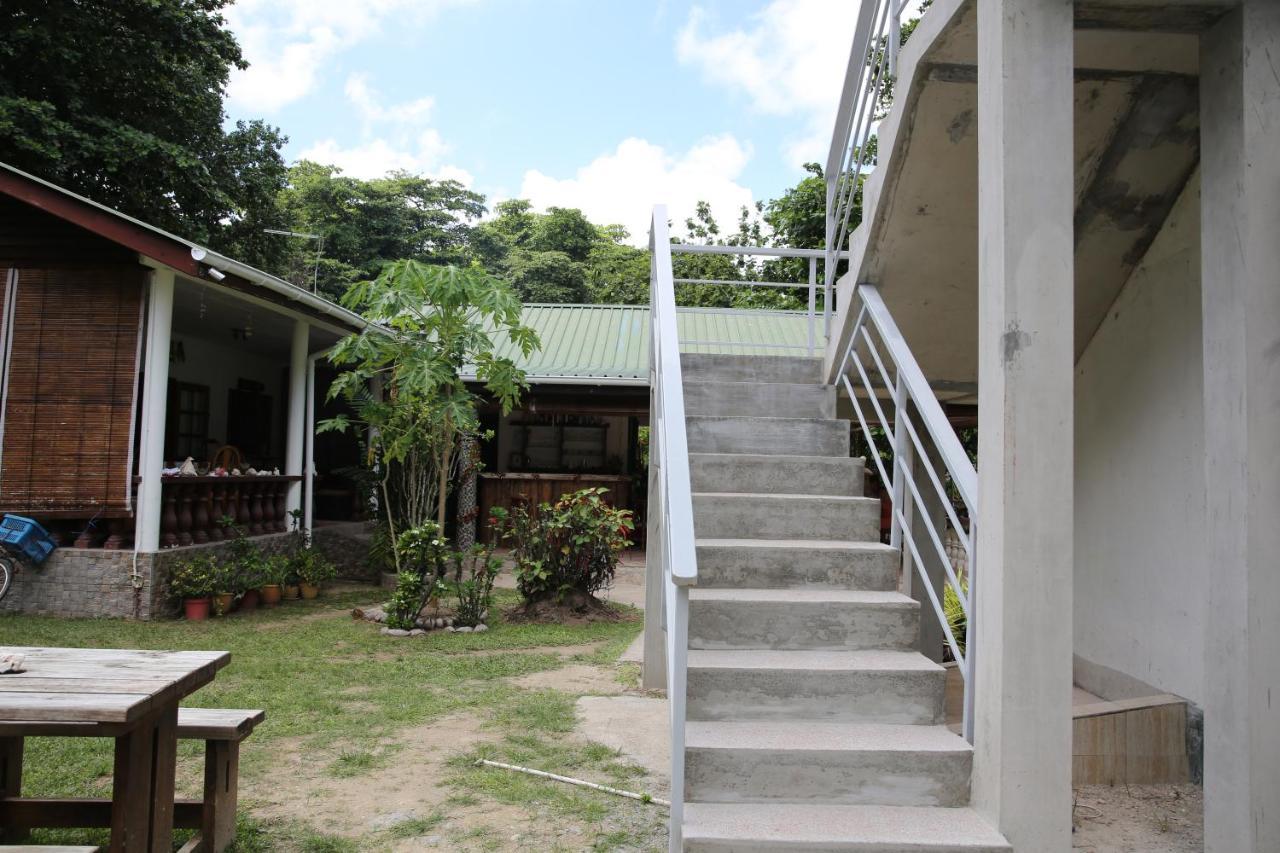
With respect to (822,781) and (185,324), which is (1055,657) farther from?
(185,324)

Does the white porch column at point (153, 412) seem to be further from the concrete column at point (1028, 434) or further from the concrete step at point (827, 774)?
the concrete column at point (1028, 434)

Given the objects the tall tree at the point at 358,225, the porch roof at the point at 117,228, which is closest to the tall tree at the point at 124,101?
the porch roof at the point at 117,228

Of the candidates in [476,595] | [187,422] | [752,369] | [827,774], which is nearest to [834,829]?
[827,774]

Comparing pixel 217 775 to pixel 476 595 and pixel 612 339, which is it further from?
pixel 612 339

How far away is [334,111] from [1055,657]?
157ft

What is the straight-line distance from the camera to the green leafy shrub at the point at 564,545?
816 cm

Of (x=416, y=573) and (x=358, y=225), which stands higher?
(x=358, y=225)

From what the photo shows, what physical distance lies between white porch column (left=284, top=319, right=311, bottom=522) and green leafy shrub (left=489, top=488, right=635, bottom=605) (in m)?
3.00

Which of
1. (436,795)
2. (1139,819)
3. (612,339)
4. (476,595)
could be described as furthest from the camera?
(612,339)

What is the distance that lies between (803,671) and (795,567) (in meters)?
0.68

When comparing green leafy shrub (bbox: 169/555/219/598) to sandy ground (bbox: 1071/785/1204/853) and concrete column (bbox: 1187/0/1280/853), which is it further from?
concrete column (bbox: 1187/0/1280/853)

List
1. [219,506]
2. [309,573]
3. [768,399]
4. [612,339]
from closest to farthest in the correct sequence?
[768,399] → [219,506] → [309,573] → [612,339]

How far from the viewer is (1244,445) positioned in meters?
2.71

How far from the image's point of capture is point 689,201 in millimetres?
22172
